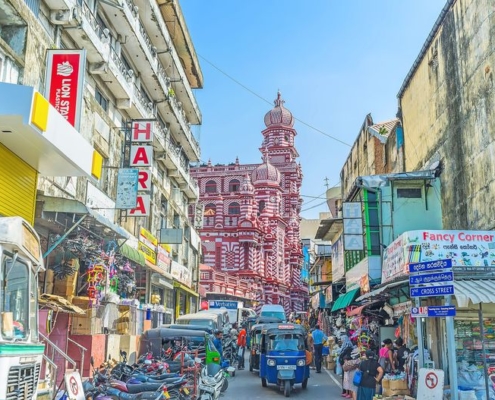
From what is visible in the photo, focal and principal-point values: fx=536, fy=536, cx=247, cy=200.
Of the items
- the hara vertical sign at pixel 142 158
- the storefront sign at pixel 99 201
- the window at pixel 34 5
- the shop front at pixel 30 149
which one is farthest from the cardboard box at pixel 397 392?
the window at pixel 34 5

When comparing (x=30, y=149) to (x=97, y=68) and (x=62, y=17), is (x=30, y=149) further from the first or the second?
(x=97, y=68)

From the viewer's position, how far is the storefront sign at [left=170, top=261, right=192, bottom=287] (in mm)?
28975

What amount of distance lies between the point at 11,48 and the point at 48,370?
729 cm

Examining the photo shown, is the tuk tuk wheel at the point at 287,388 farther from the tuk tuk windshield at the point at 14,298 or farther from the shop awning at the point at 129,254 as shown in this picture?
the tuk tuk windshield at the point at 14,298

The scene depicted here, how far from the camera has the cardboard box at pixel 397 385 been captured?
12.0 metres

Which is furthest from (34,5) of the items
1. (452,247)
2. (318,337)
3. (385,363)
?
(318,337)

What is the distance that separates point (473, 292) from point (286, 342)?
247 inches

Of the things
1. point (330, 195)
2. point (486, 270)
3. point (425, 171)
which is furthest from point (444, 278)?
point (330, 195)

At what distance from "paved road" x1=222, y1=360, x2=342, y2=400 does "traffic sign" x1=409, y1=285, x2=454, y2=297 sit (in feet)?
17.1

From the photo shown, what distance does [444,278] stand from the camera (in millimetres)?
9539

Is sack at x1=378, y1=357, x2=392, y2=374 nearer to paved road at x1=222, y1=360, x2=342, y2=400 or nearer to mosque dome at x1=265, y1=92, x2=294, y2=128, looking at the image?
paved road at x1=222, y1=360, x2=342, y2=400

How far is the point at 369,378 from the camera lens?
11453 mm

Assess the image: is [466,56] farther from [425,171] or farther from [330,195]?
[330,195]

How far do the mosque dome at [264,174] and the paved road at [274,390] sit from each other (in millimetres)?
52801
